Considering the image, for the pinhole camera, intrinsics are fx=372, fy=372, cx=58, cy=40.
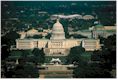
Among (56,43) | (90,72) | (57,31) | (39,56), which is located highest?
(57,31)

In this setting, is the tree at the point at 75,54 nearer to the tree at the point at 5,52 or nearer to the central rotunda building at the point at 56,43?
the central rotunda building at the point at 56,43

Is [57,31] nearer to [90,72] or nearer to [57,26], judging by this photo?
[57,26]

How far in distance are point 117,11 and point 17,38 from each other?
3.48ft

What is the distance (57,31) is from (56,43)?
14cm

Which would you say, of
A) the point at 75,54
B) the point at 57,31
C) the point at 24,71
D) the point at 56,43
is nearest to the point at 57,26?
the point at 57,31

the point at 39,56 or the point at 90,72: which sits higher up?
the point at 39,56

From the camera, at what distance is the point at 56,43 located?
386 cm

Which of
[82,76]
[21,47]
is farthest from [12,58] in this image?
[82,76]

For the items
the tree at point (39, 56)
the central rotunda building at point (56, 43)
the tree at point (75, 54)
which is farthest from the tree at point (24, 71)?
the tree at point (75, 54)

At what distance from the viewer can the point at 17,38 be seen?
383 cm

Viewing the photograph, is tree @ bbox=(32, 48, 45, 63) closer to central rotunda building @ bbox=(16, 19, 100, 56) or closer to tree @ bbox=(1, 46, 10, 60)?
central rotunda building @ bbox=(16, 19, 100, 56)

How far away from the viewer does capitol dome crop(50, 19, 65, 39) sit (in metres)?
3.82

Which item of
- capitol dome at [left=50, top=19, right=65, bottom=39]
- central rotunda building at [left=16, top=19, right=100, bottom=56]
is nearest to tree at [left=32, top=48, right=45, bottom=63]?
central rotunda building at [left=16, top=19, right=100, bottom=56]

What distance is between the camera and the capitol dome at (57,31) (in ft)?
12.5
